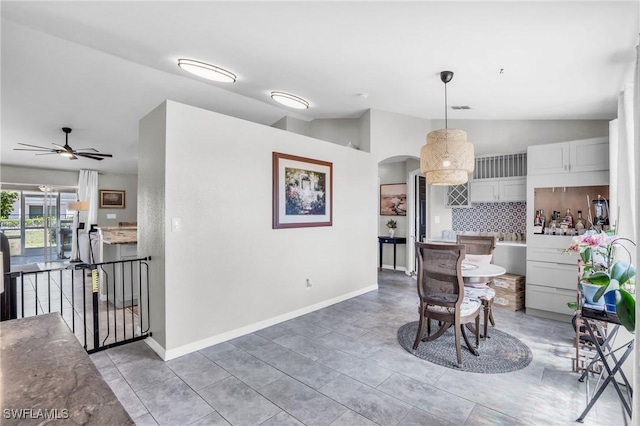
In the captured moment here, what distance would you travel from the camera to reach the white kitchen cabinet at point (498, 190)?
4.44 m

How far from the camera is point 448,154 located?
3.16 m

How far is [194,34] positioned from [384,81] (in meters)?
2.12

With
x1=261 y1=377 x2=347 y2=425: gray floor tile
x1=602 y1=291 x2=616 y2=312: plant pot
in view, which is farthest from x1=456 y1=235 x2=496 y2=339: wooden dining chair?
x1=261 y1=377 x2=347 y2=425: gray floor tile

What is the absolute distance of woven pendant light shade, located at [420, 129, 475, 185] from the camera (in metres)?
3.16

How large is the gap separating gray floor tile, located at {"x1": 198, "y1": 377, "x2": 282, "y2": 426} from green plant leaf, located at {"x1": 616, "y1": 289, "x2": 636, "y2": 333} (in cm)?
201

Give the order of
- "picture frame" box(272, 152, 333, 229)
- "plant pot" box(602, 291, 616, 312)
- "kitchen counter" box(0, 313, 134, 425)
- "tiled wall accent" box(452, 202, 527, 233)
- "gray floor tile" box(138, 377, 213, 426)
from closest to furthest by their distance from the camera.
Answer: "kitchen counter" box(0, 313, 134, 425) → "plant pot" box(602, 291, 616, 312) → "gray floor tile" box(138, 377, 213, 426) → "picture frame" box(272, 152, 333, 229) → "tiled wall accent" box(452, 202, 527, 233)

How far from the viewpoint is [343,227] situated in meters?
4.48

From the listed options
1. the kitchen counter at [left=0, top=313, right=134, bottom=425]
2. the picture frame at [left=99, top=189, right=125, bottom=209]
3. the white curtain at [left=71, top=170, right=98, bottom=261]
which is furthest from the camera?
the picture frame at [left=99, top=189, right=125, bottom=209]

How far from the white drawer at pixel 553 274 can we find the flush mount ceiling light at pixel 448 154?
1.75m

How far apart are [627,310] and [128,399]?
119 inches

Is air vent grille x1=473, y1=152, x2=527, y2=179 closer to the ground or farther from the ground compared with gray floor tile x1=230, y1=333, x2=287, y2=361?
farther from the ground

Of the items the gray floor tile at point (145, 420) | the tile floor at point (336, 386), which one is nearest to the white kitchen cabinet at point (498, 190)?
the tile floor at point (336, 386)

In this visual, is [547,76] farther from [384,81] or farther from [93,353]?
[93,353]

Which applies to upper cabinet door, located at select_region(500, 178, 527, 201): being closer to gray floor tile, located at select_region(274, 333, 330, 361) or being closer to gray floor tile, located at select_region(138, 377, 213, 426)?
gray floor tile, located at select_region(274, 333, 330, 361)
